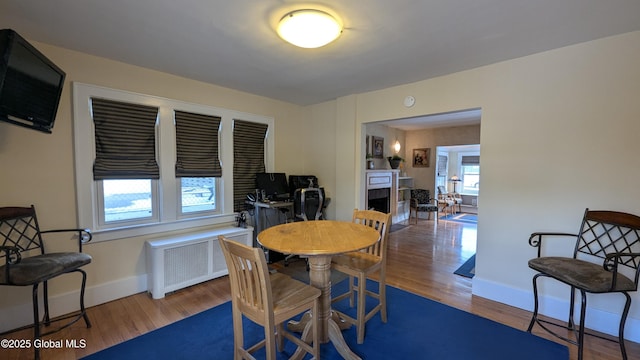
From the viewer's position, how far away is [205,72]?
295 centimetres

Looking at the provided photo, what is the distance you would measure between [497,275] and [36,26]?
4612mm

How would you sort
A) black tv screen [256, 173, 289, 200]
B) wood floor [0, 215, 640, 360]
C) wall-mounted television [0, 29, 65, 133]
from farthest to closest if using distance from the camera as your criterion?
black tv screen [256, 173, 289, 200] < wood floor [0, 215, 640, 360] < wall-mounted television [0, 29, 65, 133]

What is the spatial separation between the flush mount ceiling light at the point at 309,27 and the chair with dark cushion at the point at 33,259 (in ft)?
7.83

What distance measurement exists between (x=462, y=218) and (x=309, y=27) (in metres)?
6.99

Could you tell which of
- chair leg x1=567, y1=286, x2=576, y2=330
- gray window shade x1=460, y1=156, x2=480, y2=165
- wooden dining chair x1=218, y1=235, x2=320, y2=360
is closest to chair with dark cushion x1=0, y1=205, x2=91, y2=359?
wooden dining chair x1=218, y1=235, x2=320, y2=360

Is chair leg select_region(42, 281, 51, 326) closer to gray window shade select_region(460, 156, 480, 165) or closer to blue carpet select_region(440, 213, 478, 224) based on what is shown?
blue carpet select_region(440, 213, 478, 224)

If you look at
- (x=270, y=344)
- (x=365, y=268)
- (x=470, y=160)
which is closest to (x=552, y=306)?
(x=365, y=268)

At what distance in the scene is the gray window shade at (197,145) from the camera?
3.16 meters

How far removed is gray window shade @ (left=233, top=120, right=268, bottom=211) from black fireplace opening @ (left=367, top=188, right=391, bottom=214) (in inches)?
103

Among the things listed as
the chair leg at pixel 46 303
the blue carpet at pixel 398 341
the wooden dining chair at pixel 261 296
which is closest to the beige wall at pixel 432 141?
the blue carpet at pixel 398 341

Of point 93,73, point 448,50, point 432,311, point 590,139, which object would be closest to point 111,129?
point 93,73

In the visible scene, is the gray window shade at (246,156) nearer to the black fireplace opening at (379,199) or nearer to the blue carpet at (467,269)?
the black fireplace opening at (379,199)

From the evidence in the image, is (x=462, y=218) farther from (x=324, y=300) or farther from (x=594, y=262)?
(x=324, y=300)

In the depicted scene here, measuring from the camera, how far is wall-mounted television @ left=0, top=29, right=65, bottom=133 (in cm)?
155
